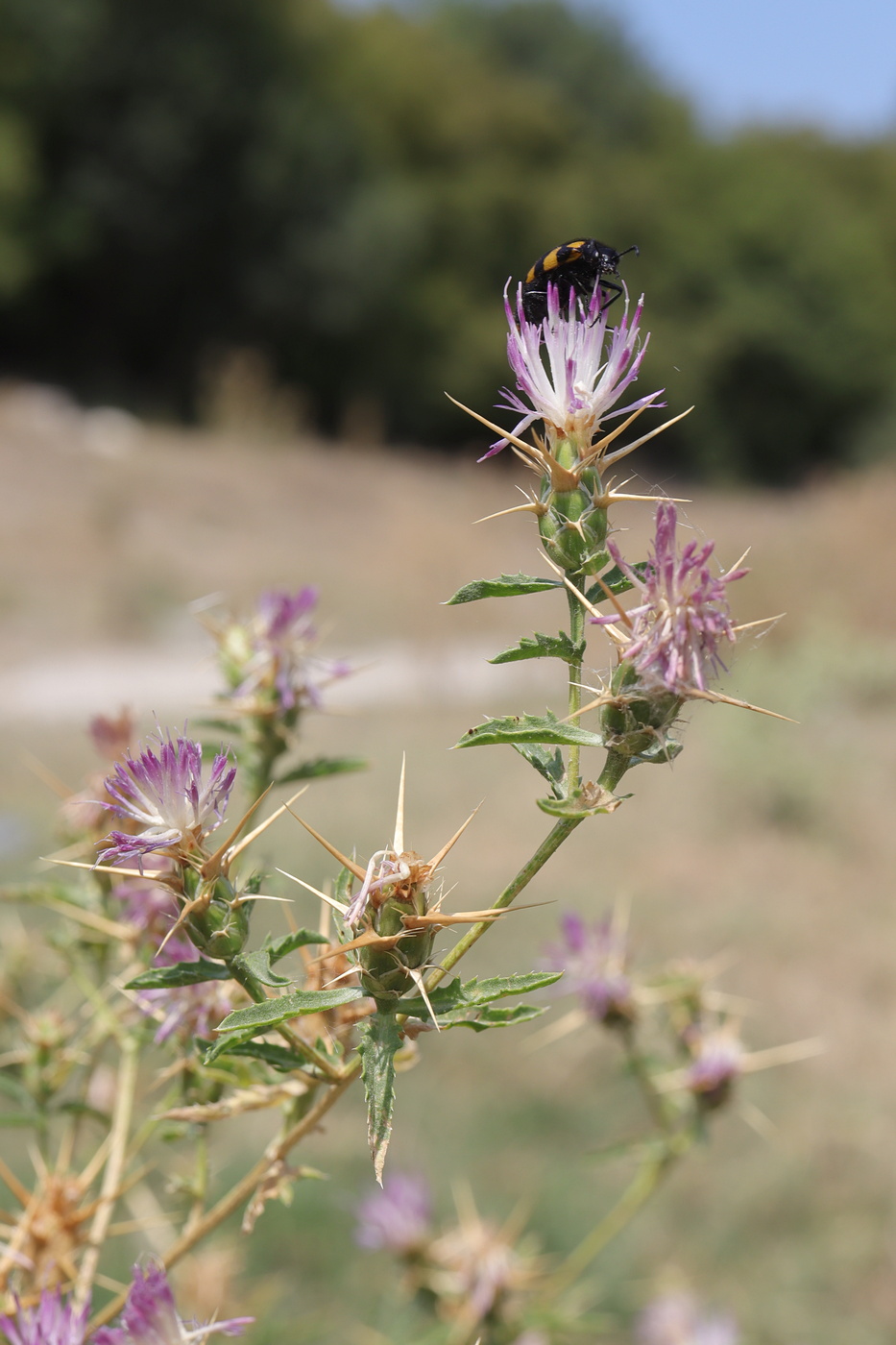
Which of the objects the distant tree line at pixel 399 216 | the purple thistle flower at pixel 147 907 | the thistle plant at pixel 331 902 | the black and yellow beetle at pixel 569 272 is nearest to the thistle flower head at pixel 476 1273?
the thistle plant at pixel 331 902

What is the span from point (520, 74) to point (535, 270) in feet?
114

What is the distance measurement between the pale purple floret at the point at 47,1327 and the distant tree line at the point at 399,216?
17490mm

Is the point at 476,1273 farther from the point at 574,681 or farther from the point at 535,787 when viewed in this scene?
the point at 535,787

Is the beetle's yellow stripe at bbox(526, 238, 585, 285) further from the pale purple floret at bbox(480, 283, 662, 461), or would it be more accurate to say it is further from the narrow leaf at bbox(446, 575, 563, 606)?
A: the narrow leaf at bbox(446, 575, 563, 606)

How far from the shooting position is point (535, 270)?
98 cm

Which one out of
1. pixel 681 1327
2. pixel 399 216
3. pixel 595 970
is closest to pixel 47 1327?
pixel 595 970

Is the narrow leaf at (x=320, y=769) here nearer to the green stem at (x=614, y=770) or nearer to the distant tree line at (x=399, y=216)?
the green stem at (x=614, y=770)

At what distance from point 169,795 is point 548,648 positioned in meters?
0.26

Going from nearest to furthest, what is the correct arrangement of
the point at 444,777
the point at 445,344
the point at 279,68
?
the point at 444,777, the point at 279,68, the point at 445,344

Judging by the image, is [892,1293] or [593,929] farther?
[892,1293]

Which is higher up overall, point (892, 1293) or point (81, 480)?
point (81, 480)

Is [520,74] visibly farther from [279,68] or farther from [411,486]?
[411,486]

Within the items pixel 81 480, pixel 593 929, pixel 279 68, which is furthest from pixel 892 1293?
pixel 279 68

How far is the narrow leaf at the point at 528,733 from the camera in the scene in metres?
0.66
